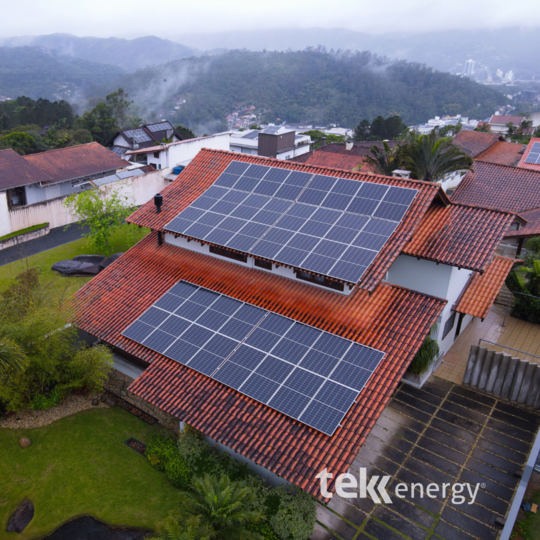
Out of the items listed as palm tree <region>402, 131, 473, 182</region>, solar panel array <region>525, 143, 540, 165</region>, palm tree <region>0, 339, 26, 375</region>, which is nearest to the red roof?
solar panel array <region>525, 143, 540, 165</region>

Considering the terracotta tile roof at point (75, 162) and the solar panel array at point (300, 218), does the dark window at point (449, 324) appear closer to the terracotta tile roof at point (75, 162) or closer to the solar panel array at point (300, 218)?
the solar panel array at point (300, 218)

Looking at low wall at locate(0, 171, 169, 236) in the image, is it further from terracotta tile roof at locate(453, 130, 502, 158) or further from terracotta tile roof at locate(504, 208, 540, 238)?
terracotta tile roof at locate(453, 130, 502, 158)

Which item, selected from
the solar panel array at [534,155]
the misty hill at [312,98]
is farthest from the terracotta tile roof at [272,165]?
→ the misty hill at [312,98]

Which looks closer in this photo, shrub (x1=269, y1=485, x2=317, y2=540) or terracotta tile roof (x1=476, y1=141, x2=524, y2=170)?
shrub (x1=269, y1=485, x2=317, y2=540)

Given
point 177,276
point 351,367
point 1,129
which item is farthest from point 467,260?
point 1,129

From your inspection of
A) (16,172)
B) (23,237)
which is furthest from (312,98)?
(23,237)

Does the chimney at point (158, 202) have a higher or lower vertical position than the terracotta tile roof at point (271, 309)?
higher
